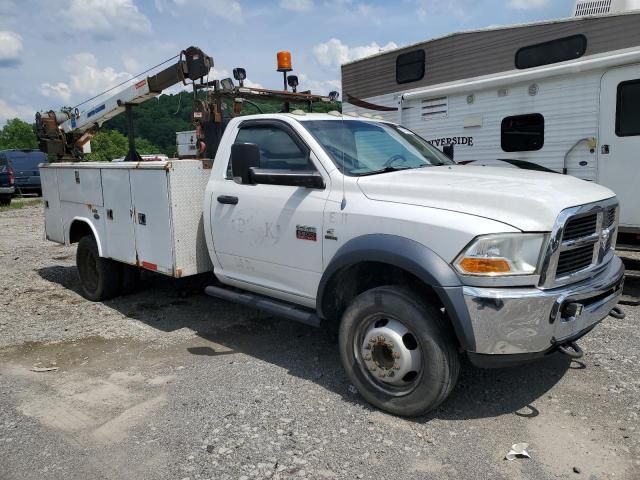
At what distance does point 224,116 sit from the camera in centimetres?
790

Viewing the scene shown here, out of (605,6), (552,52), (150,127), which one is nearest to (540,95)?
(552,52)

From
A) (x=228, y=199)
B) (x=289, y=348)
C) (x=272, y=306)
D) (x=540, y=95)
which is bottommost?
(x=289, y=348)

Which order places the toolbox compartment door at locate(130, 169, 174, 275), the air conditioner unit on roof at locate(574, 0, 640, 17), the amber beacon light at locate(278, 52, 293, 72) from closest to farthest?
the toolbox compartment door at locate(130, 169, 174, 275)
the amber beacon light at locate(278, 52, 293, 72)
the air conditioner unit on roof at locate(574, 0, 640, 17)

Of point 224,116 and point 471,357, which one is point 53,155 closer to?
point 224,116

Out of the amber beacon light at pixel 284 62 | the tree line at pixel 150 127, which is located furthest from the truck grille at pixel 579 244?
the amber beacon light at pixel 284 62

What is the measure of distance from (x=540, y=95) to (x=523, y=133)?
492mm

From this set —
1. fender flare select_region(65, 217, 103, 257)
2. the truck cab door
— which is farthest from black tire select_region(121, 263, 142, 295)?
the truck cab door

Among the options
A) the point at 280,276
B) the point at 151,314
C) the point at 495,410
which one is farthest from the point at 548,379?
the point at 151,314

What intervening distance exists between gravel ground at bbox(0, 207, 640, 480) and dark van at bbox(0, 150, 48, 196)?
17.0m

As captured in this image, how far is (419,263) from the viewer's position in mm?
3305

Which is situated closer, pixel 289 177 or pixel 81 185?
pixel 289 177

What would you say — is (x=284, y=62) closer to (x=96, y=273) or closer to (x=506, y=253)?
(x=96, y=273)

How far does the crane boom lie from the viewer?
712 centimetres

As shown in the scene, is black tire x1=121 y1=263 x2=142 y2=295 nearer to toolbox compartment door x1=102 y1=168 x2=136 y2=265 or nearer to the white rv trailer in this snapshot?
toolbox compartment door x1=102 y1=168 x2=136 y2=265
